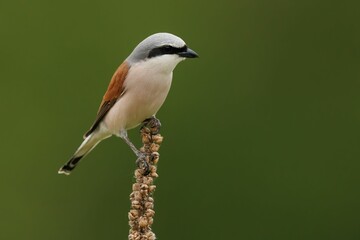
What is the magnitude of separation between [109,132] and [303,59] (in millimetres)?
4122

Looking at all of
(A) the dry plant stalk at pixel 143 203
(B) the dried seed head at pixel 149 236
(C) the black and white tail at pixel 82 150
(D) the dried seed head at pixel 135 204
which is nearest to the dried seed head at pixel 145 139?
(A) the dry plant stalk at pixel 143 203

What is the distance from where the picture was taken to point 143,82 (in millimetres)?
4844

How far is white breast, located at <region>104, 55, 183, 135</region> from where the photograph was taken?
4781 mm

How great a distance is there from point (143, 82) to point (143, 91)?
5 centimetres

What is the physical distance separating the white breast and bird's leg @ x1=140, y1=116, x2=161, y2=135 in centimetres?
3

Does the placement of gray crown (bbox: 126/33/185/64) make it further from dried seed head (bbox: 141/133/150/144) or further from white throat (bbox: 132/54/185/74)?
dried seed head (bbox: 141/133/150/144)

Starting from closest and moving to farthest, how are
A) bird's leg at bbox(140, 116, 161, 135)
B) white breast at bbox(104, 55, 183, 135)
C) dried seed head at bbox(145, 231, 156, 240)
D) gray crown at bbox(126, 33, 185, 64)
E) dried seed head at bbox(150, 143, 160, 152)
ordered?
dried seed head at bbox(145, 231, 156, 240), dried seed head at bbox(150, 143, 160, 152), bird's leg at bbox(140, 116, 161, 135), gray crown at bbox(126, 33, 185, 64), white breast at bbox(104, 55, 183, 135)

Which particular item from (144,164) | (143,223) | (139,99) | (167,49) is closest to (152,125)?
(139,99)

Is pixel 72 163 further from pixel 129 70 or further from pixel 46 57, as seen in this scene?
pixel 46 57

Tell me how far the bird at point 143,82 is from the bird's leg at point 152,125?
0.08 ft

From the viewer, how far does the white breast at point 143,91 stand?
4.78 meters

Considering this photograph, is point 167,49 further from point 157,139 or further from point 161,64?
point 157,139

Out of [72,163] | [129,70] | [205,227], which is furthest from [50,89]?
[129,70]

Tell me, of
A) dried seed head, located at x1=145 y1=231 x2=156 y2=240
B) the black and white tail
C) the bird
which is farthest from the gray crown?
dried seed head, located at x1=145 y1=231 x2=156 y2=240
